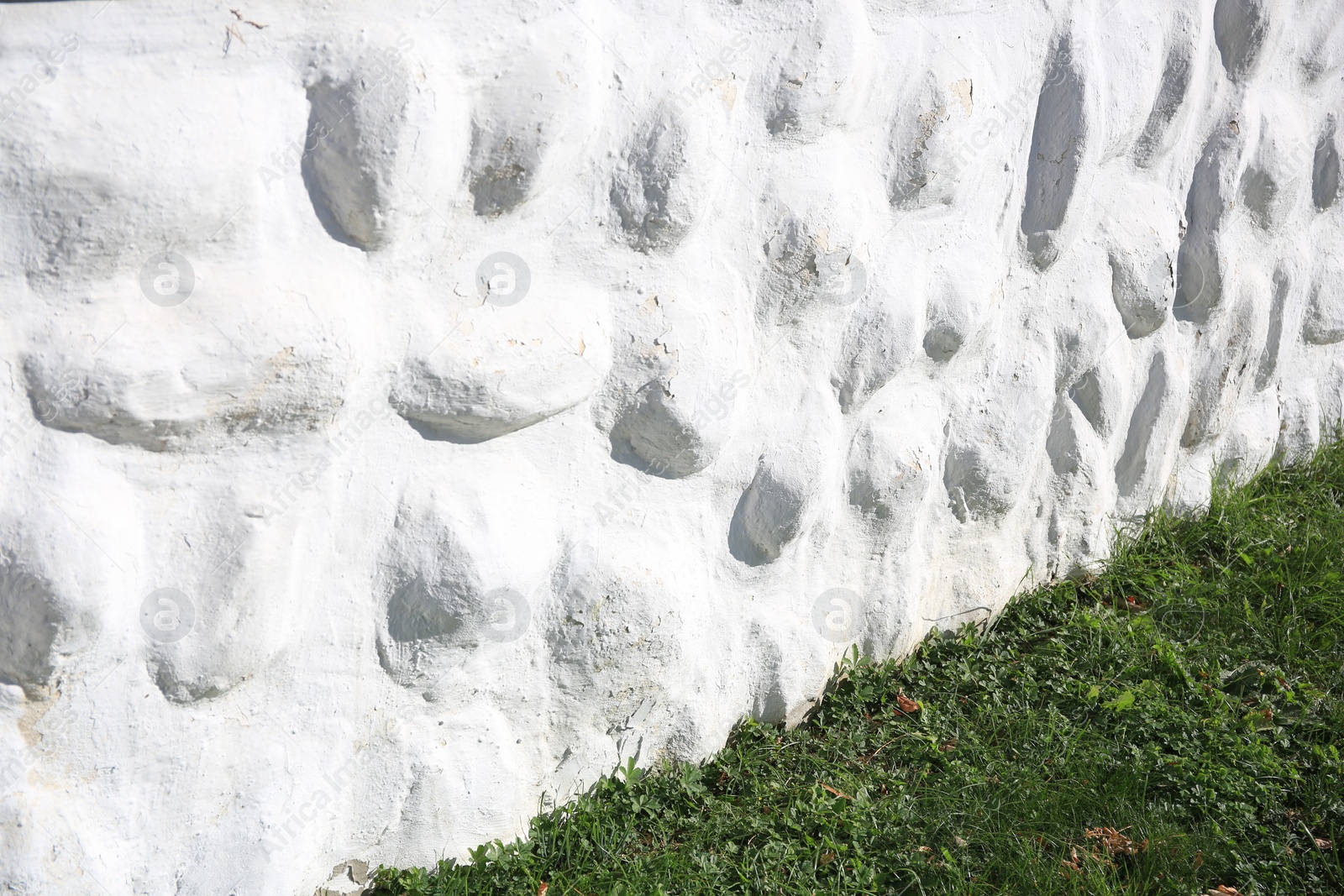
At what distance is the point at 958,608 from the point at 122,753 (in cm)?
188

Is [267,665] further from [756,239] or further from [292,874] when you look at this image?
[756,239]

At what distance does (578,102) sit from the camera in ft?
5.32

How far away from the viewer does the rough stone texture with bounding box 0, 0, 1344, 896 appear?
138cm

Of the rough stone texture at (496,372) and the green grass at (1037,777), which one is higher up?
the rough stone texture at (496,372)

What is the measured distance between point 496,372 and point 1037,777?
1.39 m

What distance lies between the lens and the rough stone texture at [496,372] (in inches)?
54.4

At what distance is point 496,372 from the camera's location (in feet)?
5.41

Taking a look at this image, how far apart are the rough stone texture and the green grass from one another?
0.11m

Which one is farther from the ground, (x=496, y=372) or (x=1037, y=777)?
(x=496, y=372)

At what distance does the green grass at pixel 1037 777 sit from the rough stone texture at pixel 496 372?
11 centimetres

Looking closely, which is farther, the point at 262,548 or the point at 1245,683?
the point at 1245,683

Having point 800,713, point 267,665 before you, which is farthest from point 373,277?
point 800,713

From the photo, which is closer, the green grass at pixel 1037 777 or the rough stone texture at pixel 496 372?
the rough stone texture at pixel 496 372

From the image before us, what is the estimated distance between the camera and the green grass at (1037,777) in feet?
6.36
